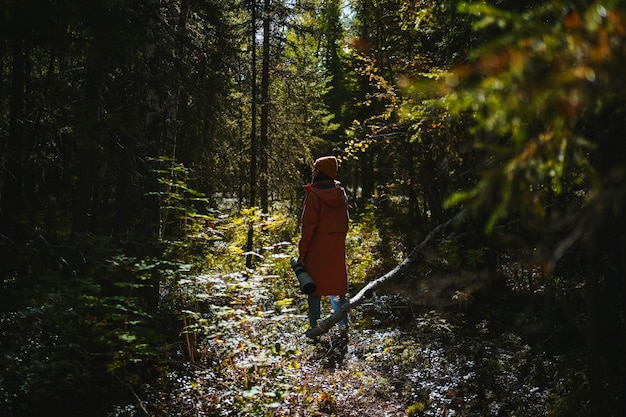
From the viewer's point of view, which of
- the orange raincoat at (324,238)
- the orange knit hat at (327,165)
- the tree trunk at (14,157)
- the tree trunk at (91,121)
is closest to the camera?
the tree trunk at (14,157)

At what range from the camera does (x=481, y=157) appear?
20.8 feet

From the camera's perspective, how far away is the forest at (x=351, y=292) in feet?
4.28

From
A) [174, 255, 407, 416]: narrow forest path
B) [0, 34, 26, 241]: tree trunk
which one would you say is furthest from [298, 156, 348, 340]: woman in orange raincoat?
[0, 34, 26, 241]: tree trunk

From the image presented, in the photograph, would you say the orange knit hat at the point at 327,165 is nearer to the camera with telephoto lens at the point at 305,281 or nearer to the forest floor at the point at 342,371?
the camera with telephoto lens at the point at 305,281

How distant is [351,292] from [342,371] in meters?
4.51

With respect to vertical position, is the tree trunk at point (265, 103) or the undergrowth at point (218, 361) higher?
the tree trunk at point (265, 103)

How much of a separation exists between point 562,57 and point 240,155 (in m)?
12.8

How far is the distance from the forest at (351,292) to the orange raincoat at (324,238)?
1.47 feet

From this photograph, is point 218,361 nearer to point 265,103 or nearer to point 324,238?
point 324,238

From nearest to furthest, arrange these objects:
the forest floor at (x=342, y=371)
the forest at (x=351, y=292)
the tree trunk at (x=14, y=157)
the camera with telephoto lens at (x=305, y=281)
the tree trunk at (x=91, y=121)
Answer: the forest at (x=351, y=292) → the tree trunk at (x=14, y=157) → the tree trunk at (x=91, y=121) → the forest floor at (x=342, y=371) → the camera with telephoto lens at (x=305, y=281)

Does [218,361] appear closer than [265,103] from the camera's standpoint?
Yes

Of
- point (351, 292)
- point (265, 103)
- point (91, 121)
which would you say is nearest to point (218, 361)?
point (91, 121)

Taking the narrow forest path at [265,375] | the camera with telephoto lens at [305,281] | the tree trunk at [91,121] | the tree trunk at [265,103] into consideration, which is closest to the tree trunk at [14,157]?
the tree trunk at [91,121]

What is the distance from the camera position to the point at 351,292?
10273mm
